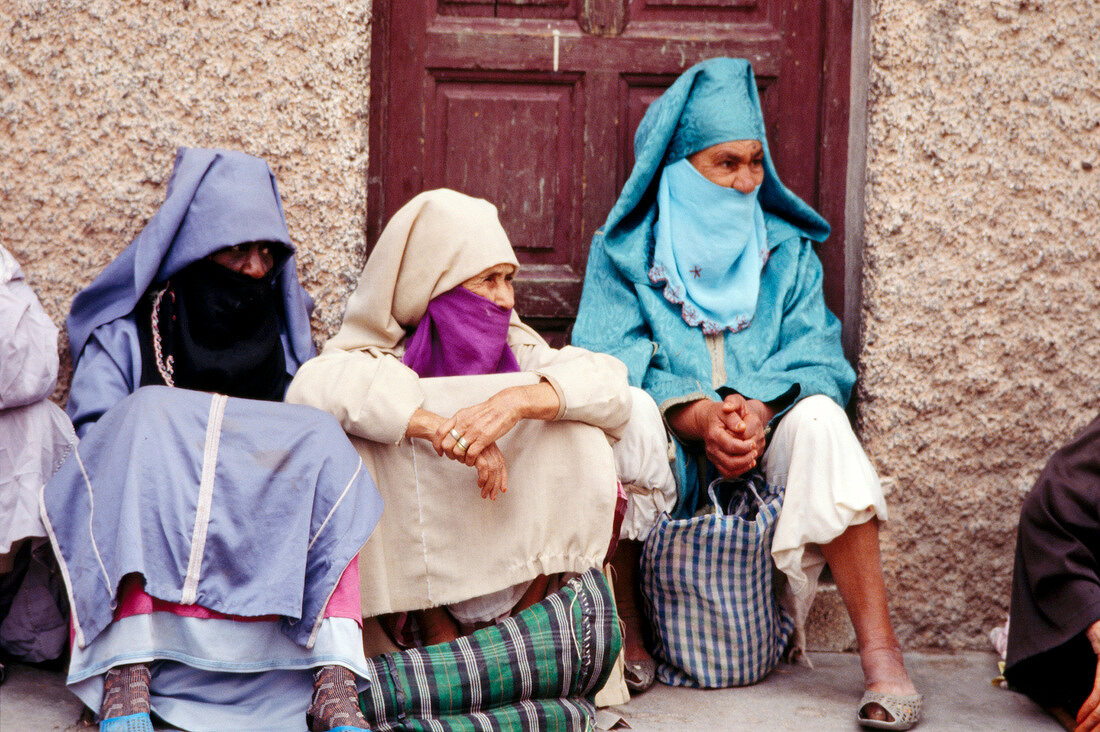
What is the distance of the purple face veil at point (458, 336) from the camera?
2.92m

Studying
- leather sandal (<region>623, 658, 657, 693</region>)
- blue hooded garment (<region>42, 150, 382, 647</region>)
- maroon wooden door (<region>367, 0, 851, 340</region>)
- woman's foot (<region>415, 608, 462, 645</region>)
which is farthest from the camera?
maroon wooden door (<region>367, 0, 851, 340</region>)

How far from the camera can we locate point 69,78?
10.2ft

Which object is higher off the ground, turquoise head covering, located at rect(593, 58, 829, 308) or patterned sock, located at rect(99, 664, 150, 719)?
turquoise head covering, located at rect(593, 58, 829, 308)

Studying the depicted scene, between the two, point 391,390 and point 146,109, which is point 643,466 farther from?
point 146,109

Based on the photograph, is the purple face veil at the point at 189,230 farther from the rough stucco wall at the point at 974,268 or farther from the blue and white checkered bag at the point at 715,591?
the rough stucco wall at the point at 974,268

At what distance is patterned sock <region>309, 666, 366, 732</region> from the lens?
2287 millimetres

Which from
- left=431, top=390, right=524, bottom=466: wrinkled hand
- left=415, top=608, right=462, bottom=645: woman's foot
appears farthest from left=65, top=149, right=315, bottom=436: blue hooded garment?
left=415, top=608, right=462, bottom=645: woman's foot

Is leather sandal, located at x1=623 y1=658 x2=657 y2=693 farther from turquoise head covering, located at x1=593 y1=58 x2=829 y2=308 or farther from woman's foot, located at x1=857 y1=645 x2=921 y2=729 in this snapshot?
turquoise head covering, located at x1=593 y1=58 x2=829 y2=308

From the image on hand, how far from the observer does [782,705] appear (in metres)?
2.82

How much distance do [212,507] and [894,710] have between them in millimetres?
1660

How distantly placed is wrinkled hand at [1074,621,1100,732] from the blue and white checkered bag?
2.50 ft

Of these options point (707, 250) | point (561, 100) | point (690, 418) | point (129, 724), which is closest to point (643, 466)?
point (690, 418)

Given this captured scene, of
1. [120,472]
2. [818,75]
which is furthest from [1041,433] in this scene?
[120,472]

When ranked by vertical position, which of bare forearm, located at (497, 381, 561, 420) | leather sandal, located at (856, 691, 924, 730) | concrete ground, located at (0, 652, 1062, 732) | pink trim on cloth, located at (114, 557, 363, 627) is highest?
bare forearm, located at (497, 381, 561, 420)
